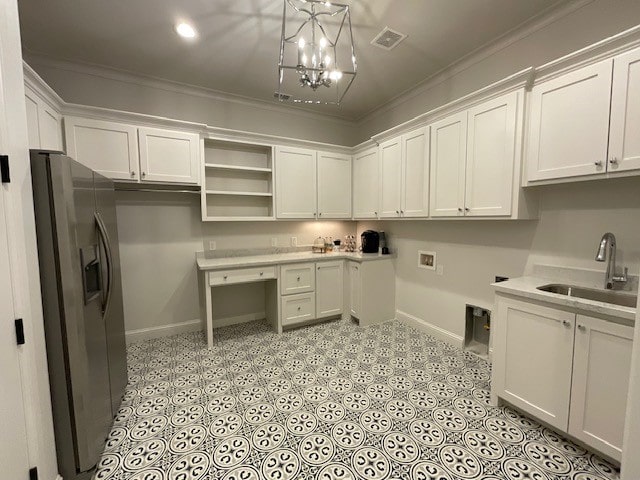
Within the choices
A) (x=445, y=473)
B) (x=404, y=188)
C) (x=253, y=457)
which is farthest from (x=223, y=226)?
(x=445, y=473)

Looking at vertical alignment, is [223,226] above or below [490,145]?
below

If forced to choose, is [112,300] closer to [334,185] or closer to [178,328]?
[178,328]

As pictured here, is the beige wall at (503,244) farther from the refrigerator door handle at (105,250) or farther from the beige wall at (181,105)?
the refrigerator door handle at (105,250)

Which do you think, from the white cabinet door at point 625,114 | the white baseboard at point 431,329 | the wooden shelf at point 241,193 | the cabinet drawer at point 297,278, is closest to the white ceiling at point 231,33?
the white cabinet door at point 625,114

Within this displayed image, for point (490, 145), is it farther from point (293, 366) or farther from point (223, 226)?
point (223, 226)

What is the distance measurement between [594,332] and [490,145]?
1.50 m

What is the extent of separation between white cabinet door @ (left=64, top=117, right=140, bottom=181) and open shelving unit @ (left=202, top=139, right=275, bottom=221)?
2.52 feet

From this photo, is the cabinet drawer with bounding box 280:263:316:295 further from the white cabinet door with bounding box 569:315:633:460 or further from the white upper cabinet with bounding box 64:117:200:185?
the white cabinet door with bounding box 569:315:633:460

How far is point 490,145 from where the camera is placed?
7.30 feet

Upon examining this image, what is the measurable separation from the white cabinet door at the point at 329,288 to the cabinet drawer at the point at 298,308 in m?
0.09

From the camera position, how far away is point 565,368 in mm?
1614

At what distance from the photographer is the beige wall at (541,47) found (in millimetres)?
1821

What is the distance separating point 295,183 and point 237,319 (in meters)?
2.00

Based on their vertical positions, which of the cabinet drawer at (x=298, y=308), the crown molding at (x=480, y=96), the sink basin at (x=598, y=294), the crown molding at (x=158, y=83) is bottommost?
the cabinet drawer at (x=298, y=308)
